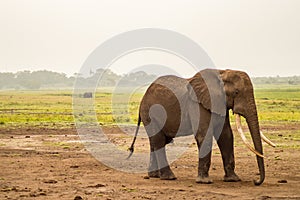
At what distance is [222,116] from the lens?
12.1m

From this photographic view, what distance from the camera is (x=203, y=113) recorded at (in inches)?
479

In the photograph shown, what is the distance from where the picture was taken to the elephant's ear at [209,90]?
11.9m

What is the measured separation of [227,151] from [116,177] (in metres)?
2.60

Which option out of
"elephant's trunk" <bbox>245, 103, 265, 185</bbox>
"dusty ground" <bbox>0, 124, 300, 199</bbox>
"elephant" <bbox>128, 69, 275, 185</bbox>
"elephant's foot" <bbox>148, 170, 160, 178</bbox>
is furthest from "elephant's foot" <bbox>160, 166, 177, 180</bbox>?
"elephant's trunk" <bbox>245, 103, 265, 185</bbox>

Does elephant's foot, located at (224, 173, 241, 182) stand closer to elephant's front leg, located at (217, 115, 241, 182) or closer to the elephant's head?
elephant's front leg, located at (217, 115, 241, 182)

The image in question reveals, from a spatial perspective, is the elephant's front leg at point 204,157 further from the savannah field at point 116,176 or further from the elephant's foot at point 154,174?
the elephant's foot at point 154,174

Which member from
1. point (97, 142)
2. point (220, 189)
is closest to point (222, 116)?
point (220, 189)

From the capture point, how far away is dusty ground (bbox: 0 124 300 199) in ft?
35.1

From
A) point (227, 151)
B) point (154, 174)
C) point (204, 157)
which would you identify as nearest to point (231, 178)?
point (227, 151)

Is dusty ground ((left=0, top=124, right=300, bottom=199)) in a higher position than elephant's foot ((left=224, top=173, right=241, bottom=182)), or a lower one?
lower

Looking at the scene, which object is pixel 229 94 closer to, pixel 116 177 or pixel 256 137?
pixel 256 137

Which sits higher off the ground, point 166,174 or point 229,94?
point 229,94

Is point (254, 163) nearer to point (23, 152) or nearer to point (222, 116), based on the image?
point (222, 116)

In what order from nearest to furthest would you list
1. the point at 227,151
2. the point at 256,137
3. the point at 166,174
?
the point at 256,137, the point at 227,151, the point at 166,174
